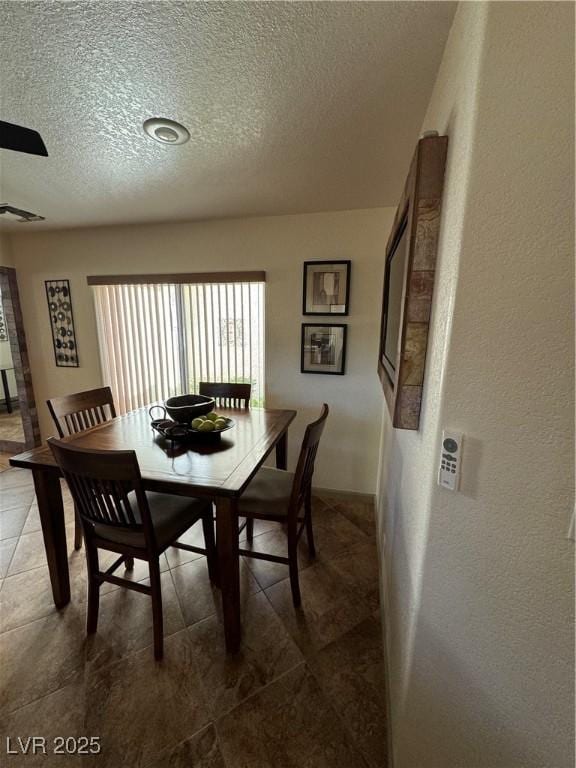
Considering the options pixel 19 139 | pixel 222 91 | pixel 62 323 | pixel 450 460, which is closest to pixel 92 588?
pixel 450 460

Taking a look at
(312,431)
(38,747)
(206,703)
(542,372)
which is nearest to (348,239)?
(312,431)

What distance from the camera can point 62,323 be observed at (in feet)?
10.4

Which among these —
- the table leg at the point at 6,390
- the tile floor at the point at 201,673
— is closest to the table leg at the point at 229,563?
the tile floor at the point at 201,673

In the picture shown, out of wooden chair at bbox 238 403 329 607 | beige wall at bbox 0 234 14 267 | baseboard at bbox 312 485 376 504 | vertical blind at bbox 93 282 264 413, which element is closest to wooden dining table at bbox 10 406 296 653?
wooden chair at bbox 238 403 329 607

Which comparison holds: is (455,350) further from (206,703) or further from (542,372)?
(206,703)

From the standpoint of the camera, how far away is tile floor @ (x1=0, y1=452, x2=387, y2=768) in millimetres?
1105

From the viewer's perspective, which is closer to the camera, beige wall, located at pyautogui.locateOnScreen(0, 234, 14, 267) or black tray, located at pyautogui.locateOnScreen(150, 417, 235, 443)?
black tray, located at pyautogui.locateOnScreen(150, 417, 235, 443)

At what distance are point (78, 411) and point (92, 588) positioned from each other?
1.14m

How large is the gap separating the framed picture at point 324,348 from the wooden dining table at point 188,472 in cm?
77

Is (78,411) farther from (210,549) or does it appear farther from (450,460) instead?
(450,460)

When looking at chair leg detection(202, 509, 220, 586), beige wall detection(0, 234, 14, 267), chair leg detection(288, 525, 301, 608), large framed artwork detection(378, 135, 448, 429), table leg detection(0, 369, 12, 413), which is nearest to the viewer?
large framed artwork detection(378, 135, 448, 429)

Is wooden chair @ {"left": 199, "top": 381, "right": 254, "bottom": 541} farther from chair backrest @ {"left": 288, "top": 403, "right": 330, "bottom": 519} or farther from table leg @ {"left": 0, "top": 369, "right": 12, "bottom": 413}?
table leg @ {"left": 0, "top": 369, "right": 12, "bottom": 413}

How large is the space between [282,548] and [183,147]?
2.48 m

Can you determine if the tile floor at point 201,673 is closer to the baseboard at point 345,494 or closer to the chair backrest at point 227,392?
the baseboard at point 345,494
